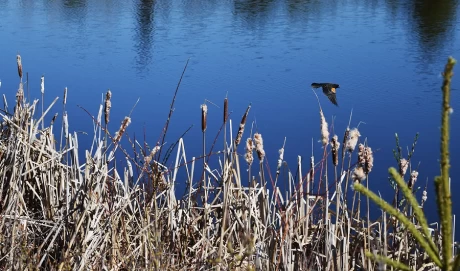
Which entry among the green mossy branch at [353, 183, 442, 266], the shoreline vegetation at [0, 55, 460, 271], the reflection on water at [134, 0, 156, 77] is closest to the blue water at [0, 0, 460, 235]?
the reflection on water at [134, 0, 156, 77]

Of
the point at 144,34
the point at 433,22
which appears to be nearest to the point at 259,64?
the point at 144,34

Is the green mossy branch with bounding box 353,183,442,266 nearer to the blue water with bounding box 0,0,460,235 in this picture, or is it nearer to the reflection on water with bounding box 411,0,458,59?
the blue water with bounding box 0,0,460,235

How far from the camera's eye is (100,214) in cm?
183

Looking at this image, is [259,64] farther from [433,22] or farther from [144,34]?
[433,22]

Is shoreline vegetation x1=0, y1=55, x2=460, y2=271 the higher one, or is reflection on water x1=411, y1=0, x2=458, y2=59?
shoreline vegetation x1=0, y1=55, x2=460, y2=271

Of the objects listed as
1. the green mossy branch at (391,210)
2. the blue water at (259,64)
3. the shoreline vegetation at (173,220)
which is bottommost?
the blue water at (259,64)

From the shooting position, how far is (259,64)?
5.43 meters

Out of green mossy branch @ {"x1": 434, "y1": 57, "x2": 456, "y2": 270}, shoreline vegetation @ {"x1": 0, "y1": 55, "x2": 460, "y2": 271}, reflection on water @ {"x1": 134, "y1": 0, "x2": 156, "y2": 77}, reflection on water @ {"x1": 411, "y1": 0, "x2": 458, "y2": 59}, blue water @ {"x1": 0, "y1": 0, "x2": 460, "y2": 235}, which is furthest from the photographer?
reflection on water @ {"x1": 411, "y1": 0, "x2": 458, "y2": 59}

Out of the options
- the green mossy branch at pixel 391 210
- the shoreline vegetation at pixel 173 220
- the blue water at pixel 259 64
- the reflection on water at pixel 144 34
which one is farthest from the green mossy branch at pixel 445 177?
the reflection on water at pixel 144 34

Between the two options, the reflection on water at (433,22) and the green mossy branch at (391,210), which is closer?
the green mossy branch at (391,210)

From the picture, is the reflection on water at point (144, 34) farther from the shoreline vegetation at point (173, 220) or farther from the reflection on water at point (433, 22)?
the shoreline vegetation at point (173, 220)

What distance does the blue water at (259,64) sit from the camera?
13.5 ft

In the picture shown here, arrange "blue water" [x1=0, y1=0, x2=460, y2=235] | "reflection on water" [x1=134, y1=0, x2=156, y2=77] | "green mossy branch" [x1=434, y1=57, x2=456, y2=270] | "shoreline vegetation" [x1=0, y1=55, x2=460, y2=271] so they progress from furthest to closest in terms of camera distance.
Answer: "reflection on water" [x1=134, y1=0, x2=156, y2=77], "blue water" [x1=0, y1=0, x2=460, y2=235], "shoreline vegetation" [x1=0, y1=55, x2=460, y2=271], "green mossy branch" [x1=434, y1=57, x2=456, y2=270]

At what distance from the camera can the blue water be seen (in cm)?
410
